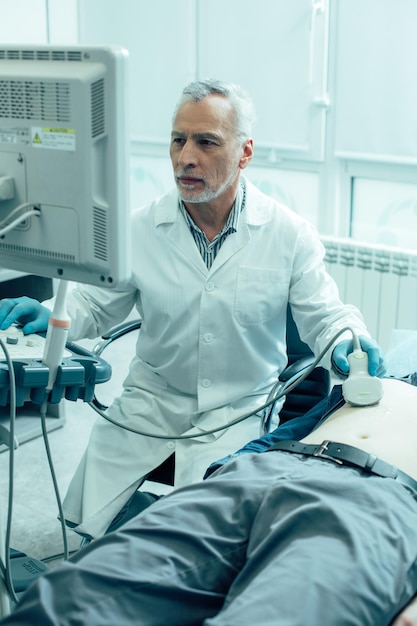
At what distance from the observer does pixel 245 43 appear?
3.25 metres

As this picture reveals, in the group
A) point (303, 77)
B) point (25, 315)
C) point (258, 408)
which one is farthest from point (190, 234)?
point (303, 77)

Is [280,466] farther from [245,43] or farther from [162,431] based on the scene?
[245,43]

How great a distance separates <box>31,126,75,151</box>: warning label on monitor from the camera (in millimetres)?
1172

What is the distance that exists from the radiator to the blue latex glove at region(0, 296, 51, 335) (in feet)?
5.59

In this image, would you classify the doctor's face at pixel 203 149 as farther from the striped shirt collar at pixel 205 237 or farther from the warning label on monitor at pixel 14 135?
the warning label on monitor at pixel 14 135

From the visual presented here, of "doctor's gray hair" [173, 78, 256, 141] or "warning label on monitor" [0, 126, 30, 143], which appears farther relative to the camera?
"doctor's gray hair" [173, 78, 256, 141]

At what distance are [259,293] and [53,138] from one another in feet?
2.89

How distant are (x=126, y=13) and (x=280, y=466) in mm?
2861

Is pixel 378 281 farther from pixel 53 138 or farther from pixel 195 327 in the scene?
pixel 53 138

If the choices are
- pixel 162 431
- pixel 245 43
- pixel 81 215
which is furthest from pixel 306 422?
pixel 245 43

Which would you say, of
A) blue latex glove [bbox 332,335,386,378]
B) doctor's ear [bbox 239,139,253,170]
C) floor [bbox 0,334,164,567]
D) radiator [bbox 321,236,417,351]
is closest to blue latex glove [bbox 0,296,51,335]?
blue latex glove [bbox 332,335,386,378]

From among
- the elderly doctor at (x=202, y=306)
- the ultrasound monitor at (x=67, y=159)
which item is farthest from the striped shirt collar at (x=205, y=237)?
the ultrasound monitor at (x=67, y=159)

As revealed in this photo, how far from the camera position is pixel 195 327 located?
1957 millimetres

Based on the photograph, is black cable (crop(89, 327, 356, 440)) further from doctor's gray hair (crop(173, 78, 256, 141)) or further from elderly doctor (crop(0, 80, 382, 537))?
doctor's gray hair (crop(173, 78, 256, 141))
